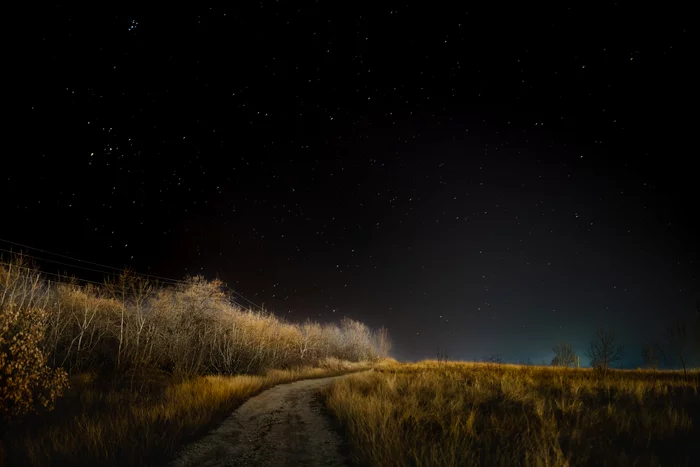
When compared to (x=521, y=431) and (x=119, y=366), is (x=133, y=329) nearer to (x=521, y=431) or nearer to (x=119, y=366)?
(x=119, y=366)

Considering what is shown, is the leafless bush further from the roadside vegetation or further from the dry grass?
the dry grass

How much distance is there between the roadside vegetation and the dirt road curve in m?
0.50

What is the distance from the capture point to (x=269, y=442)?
8016 millimetres

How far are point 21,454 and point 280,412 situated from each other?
22.0ft

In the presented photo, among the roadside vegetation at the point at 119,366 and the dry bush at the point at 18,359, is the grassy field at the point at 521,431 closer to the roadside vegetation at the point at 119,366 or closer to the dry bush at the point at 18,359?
the roadside vegetation at the point at 119,366

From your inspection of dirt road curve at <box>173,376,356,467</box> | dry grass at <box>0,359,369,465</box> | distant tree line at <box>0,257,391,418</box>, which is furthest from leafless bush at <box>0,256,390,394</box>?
dirt road curve at <box>173,376,356,467</box>

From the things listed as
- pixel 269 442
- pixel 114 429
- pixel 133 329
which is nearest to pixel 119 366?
pixel 133 329

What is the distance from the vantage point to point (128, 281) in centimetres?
2161

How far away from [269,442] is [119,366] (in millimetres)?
13825

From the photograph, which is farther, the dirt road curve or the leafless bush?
the leafless bush

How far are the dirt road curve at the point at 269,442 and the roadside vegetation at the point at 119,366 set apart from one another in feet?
1.63

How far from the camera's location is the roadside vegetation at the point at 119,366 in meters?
6.32

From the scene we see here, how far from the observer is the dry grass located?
623 cm

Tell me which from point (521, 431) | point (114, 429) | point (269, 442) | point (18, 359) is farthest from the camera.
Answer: point (269, 442)
